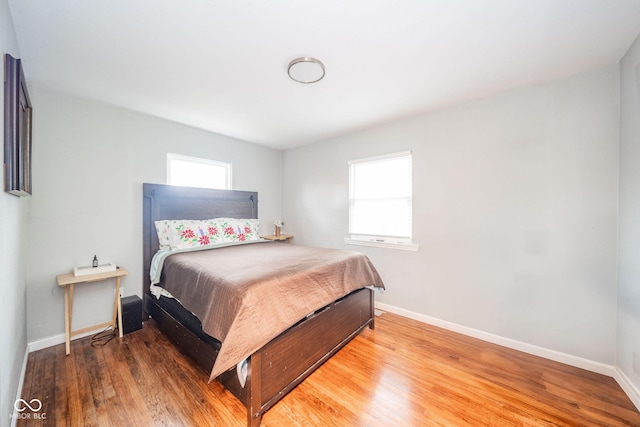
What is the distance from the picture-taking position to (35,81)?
2.17 meters

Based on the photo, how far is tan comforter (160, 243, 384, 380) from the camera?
1.44 meters

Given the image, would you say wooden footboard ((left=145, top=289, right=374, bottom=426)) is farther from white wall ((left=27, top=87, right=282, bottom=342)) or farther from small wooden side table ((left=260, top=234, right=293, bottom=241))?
small wooden side table ((left=260, top=234, right=293, bottom=241))

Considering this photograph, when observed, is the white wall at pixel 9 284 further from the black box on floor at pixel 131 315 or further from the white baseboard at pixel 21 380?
the black box on floor at pixel 131 315

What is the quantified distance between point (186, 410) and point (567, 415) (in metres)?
2.42

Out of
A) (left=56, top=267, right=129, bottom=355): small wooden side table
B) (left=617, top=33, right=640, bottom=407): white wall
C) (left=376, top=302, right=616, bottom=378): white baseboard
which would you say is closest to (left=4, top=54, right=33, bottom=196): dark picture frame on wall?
(left=56, top=267, right=129, bottom=355): small wooden side table

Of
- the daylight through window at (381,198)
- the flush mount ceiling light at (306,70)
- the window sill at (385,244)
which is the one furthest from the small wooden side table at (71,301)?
the daylight through window at (381,198)

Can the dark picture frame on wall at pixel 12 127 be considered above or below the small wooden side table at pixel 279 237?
above

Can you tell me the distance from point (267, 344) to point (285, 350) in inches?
7.2

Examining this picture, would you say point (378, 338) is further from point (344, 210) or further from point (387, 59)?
point (387, 59)

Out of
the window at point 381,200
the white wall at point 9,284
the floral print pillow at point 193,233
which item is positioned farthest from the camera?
the window at point 381,200

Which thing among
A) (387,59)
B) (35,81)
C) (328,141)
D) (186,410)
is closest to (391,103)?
(387,59)

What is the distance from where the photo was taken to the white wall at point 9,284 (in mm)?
1249

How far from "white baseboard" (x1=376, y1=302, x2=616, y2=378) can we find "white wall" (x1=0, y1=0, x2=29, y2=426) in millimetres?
3222

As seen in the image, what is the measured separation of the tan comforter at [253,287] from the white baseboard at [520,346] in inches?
29.8
